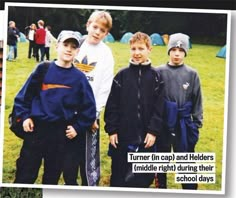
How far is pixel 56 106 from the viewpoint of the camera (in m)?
5.31

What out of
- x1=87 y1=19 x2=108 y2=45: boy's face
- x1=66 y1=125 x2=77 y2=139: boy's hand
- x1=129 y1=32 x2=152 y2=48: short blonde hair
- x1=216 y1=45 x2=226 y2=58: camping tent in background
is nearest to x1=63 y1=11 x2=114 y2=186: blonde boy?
x1=87 y1=19 x2=108 y2=45: boy's face

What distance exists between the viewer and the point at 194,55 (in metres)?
5.31

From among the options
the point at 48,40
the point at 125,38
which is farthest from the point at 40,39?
the point at 125,38

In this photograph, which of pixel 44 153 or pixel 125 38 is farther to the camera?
pixel 44 153

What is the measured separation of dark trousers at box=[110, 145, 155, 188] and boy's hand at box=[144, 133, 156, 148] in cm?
21

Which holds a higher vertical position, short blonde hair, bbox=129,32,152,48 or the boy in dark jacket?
short blonde hair, bbox=129,32,152,48

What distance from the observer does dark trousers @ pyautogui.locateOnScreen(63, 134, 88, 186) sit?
212 inches

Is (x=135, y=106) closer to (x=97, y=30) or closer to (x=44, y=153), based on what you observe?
(x=97, y=30)

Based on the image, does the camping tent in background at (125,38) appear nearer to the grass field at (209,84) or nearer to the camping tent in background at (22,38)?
Answer: the grass field at (209,84)

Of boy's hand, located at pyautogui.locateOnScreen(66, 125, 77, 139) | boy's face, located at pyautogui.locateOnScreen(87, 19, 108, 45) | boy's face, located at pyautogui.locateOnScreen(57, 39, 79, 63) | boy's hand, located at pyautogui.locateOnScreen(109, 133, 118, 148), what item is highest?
boy's face, located at pyautogui.locateOnScreen(87, 19, 108, 45)

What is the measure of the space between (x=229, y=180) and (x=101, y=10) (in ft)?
6.12

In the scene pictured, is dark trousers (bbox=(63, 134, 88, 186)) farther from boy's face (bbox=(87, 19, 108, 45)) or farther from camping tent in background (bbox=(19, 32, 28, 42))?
camping tent in background (bbox=(19, 32, 28, 42))

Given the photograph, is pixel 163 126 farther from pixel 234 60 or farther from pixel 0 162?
pixel 0 162

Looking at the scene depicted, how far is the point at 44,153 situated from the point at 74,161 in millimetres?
276
